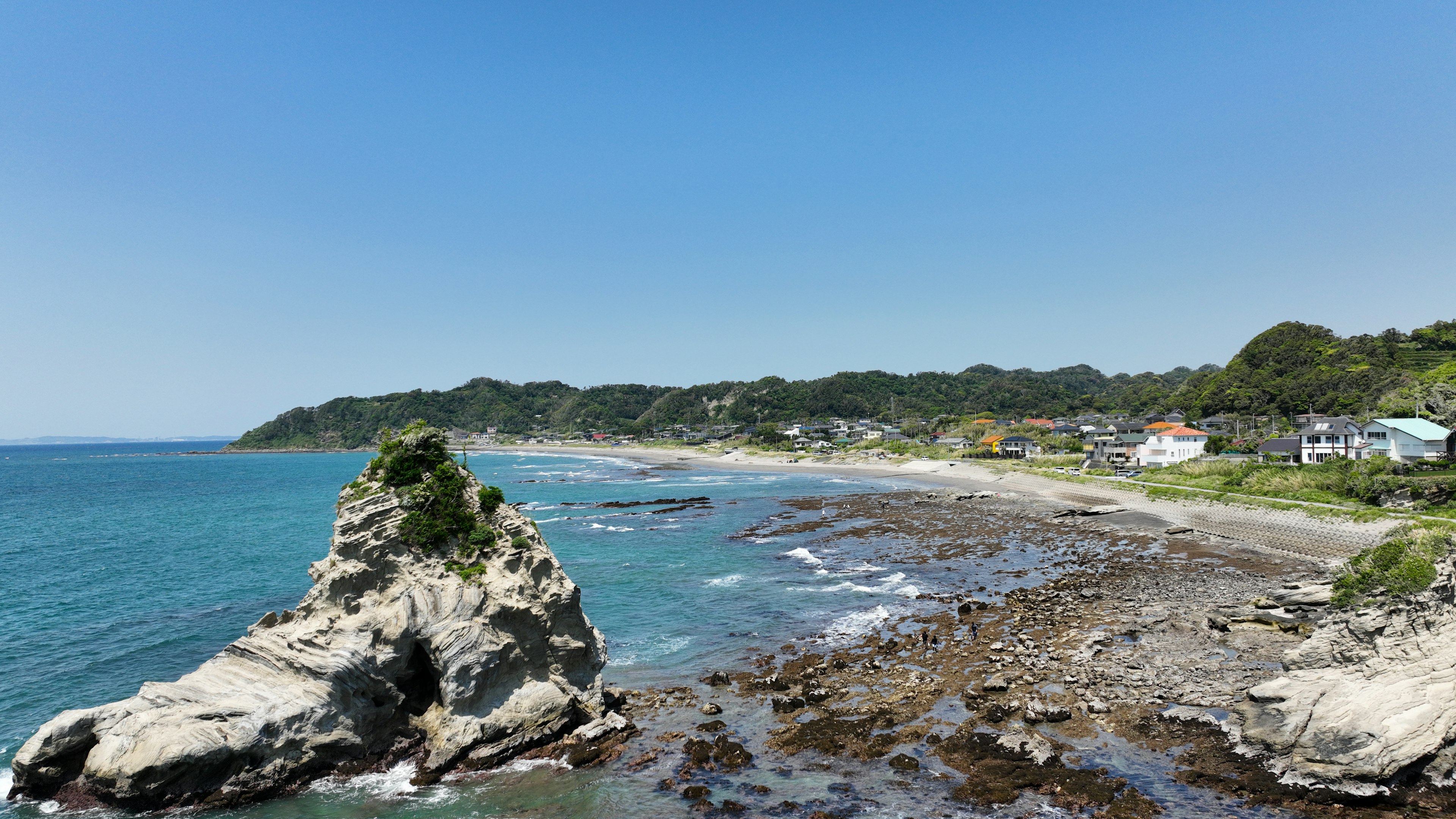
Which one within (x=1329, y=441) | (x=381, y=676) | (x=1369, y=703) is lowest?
(x=1369, y=703)

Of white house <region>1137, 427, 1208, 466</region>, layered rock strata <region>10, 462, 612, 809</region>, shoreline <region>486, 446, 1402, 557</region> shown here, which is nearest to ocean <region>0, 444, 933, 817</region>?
layered rock strata <region>10, 462, 612, 809</region>

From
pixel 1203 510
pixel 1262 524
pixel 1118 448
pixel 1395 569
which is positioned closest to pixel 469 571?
pixel 1395 569

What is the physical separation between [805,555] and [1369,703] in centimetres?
2692

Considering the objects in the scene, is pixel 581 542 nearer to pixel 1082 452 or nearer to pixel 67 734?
pixel 67 734

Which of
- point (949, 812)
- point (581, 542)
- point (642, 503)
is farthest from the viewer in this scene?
point (642, 503)

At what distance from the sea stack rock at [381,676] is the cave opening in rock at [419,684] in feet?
0.12

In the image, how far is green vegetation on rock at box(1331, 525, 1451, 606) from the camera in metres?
14.8

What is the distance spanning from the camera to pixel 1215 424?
96.6 metres

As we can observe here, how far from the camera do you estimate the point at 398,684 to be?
51.2ft

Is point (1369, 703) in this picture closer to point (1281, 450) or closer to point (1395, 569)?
point (1395, 569)

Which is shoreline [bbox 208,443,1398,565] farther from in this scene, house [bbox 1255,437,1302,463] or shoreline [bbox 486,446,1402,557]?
house [bbox 1255,437,1302,463]

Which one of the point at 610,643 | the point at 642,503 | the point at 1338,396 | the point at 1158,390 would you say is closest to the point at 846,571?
the point at 610,643

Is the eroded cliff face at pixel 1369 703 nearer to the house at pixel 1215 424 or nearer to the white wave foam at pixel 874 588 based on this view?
the white wave foam at pixel 874 588

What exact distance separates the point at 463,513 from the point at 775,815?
10055 millimetres
